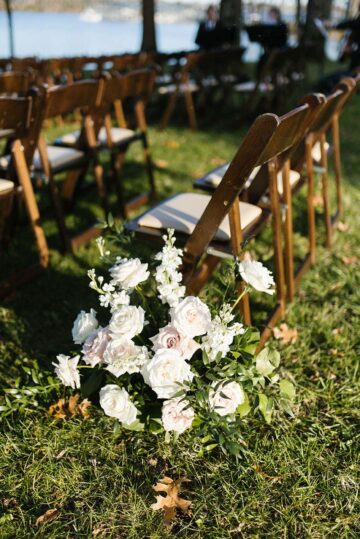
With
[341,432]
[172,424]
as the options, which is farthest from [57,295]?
[341,432]

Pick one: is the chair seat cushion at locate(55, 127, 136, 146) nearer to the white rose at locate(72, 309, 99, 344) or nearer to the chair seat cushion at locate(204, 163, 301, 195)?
the chair seat cushion at locate(204, 163, 301, 195)

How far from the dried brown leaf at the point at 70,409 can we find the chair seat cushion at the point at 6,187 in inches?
49.5

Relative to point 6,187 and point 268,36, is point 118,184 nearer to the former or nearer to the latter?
point 6,187

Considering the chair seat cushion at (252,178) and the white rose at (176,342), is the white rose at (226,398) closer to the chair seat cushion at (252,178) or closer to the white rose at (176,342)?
the white rose at (176,342)

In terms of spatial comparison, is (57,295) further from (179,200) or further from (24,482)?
(24,482)

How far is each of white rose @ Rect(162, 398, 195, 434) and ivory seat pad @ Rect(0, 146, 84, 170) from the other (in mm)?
1911

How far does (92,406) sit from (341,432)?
940 mm

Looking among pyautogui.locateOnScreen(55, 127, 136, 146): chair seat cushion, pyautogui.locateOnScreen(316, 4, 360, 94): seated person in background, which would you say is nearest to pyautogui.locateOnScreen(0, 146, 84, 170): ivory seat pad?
pyautogui.locateOnScreen(55, 127, 136, 146): chair seat cushion

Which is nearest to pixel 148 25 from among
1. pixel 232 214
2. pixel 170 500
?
pixel 232 214

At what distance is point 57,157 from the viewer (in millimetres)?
3482

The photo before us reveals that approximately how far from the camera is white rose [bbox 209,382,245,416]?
6.31ft

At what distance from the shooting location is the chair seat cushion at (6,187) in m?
2.92

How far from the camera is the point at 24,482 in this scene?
189cm

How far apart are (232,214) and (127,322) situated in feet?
1.89
